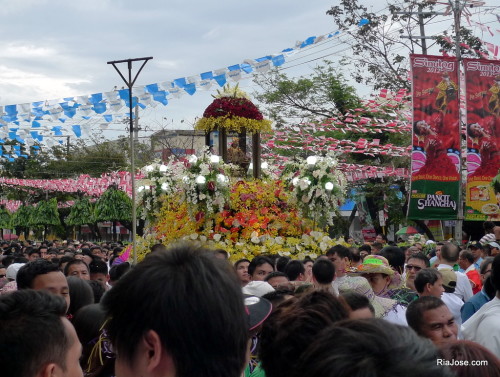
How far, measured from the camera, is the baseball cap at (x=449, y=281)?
7.79 meters

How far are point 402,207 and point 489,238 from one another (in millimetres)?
15255

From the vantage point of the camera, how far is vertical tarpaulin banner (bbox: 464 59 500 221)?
1712cm

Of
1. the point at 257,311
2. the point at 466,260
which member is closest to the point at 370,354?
the point at 257,311

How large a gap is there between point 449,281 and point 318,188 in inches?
220

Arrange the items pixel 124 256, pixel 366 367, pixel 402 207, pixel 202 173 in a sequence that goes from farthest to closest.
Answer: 1. pixel 402 207
2. pixel 124 256
3. pixel 202 173
4. pixel 366 367

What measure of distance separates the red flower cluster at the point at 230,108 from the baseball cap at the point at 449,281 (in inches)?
319

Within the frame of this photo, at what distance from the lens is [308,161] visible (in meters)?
13.6

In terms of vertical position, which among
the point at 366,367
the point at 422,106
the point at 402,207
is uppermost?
the point at 422,106

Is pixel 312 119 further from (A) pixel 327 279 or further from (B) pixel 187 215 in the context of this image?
(A) pixel 327 279

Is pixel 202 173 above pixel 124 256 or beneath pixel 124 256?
above

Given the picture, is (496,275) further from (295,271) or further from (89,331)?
(295,271)

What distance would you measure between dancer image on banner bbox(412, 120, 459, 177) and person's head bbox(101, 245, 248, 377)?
1527 centimetres

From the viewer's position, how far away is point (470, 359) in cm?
267

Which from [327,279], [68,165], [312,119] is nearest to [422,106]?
[327,279]
